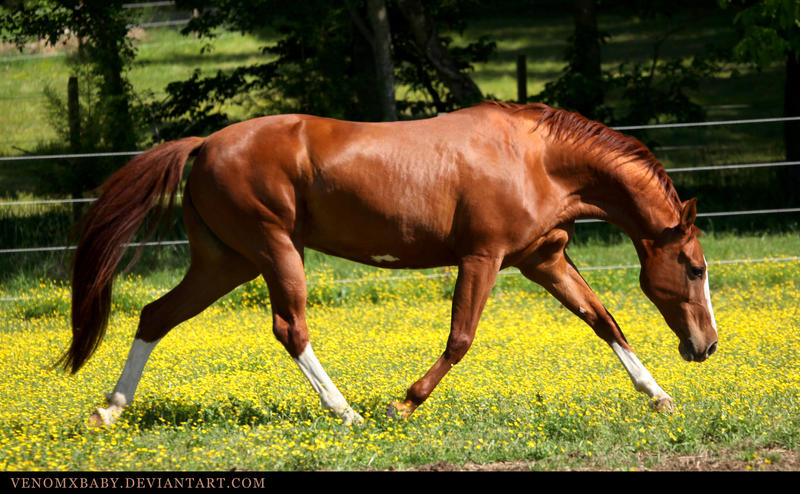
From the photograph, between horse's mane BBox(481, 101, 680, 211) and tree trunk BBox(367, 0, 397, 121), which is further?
tree trunk BBox(367, 0, 397, 121)

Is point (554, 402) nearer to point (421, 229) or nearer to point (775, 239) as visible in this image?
point (421, 229)

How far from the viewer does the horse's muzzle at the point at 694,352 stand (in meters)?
5.41

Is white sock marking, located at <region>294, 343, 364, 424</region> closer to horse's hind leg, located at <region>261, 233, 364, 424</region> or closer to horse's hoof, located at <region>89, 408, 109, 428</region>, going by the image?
horse's hind leg, located at <region>261, 233, 364, 424</region>

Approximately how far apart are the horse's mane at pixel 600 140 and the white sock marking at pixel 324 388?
1.86 metres

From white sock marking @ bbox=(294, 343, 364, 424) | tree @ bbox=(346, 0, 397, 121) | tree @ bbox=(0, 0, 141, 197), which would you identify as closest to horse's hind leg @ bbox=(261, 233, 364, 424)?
white sock marking @ bbox=(294, 343, 364, 424)

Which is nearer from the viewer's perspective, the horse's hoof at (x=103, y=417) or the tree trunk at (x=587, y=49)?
the horse's hoof at (x=103, y=417)

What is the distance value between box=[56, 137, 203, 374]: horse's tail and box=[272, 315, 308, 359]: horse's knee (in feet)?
3.27

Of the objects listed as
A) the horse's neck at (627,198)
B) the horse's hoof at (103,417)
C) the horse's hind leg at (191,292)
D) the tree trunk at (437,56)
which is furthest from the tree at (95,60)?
the horse's neck at (627,198)

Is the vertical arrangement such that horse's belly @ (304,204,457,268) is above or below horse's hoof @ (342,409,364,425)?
above

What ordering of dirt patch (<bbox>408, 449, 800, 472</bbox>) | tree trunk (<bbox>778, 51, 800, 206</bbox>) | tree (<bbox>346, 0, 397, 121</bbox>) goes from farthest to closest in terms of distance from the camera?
tree trunk (<bbox>778, 51, 800, 206</bbox>) → tree (<bbox>346, 0, 397, 121</bbox>) → dirt patch (<bbox>408, 449, 800, 472</bbox>)

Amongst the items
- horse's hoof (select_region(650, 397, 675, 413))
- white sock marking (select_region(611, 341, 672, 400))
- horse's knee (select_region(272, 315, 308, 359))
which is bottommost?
horse's hoof (select_region(650, 397, 675, 413))

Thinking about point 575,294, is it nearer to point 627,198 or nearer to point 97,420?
point 627,198

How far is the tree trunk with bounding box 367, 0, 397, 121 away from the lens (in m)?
12.2

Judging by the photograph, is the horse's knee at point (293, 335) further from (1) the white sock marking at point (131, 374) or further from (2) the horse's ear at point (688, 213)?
(2) the horse's ear at point (688, 213)
